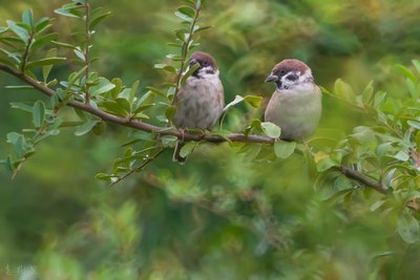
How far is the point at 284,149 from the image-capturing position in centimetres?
222

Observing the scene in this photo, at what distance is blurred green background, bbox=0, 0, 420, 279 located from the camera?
399cm

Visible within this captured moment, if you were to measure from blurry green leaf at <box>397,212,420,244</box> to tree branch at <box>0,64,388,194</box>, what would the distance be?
0.06 metres

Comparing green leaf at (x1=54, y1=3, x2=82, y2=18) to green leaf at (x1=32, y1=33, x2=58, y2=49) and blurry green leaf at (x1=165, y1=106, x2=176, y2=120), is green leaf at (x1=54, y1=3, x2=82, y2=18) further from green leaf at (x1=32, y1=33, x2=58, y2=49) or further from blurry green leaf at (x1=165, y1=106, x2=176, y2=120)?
blurry green leaf at (x1=165, y1=106, x2=176, y2=120)

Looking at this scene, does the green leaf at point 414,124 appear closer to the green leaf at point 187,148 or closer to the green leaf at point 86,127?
the green leaf at point 187,148

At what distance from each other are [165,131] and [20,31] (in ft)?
1.01

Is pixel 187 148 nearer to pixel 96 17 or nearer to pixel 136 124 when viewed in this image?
pixel 136 124

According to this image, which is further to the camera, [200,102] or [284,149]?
[200,102]

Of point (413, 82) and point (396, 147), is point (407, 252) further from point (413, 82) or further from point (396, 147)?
point (413, 82)

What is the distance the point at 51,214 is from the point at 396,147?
2847 millimetres

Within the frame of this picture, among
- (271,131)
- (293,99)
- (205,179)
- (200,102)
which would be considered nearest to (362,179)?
(271,131)

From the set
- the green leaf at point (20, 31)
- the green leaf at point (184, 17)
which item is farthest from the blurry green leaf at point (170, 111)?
the green leaf at point (20, 31)

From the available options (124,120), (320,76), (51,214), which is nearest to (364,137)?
(124,120)

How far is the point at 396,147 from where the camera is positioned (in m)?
2.33

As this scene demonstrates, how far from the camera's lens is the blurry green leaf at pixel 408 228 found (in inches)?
89.0
